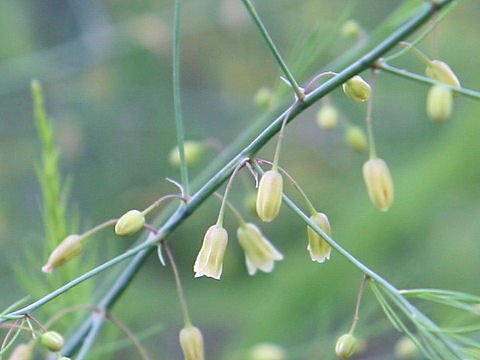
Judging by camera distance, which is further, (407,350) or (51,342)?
(407,350)

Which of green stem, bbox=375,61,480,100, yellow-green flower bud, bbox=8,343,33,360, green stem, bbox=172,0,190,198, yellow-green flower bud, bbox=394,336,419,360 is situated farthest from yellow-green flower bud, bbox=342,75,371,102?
yellow-green flower bud, bbox=394,336,419,360

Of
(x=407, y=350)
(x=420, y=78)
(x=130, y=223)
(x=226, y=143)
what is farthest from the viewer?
(x=226, y=143)

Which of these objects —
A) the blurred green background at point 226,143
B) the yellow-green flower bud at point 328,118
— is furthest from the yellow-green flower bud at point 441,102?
the blurred green background at point 226,143

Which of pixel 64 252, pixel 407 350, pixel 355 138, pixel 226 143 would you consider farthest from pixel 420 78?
pixel 226 143

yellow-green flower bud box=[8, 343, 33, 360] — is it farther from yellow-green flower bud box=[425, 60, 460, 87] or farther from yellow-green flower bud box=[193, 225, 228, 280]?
yellow-green flower bud box=[425, 60, 460, 87]

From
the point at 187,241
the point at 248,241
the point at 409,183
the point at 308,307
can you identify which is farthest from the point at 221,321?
the point at 248,241

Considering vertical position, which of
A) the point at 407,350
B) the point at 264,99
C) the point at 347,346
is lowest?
the point at 407,350

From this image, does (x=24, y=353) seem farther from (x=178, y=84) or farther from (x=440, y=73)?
(x=440, y=73)
